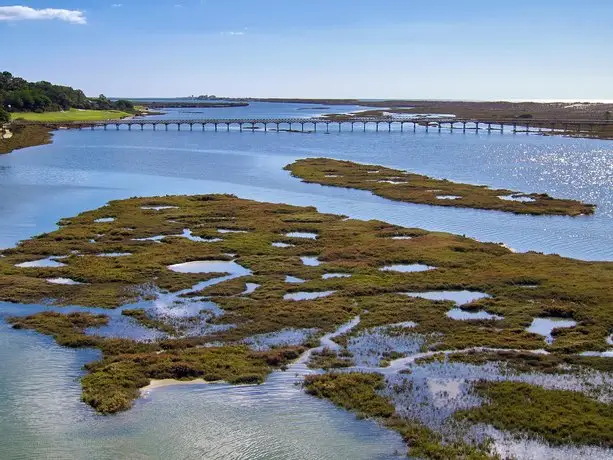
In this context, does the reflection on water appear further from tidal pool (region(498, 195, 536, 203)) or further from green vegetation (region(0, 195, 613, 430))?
tidal pool (region(498, 195, 536, 203))

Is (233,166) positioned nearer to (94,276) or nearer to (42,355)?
(94,276)

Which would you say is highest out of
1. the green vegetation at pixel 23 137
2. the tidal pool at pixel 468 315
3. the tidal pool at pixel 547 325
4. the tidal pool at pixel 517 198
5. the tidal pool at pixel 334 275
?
the green vegetation at pixel 23 137

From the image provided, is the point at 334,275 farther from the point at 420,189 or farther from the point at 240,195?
the point at 420,189

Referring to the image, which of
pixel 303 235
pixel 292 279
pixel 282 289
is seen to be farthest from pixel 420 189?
pixel 282 289

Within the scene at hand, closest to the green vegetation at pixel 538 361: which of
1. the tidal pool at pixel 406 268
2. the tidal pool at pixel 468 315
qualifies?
the tidal pool at pixel 468 315

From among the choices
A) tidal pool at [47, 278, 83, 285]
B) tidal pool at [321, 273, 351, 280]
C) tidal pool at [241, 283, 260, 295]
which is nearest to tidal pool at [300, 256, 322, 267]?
tidal pool at [321, 273, 351, 280]

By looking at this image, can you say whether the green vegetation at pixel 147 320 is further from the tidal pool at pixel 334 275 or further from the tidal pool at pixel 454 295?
the tidal pool at pixel 454 295
